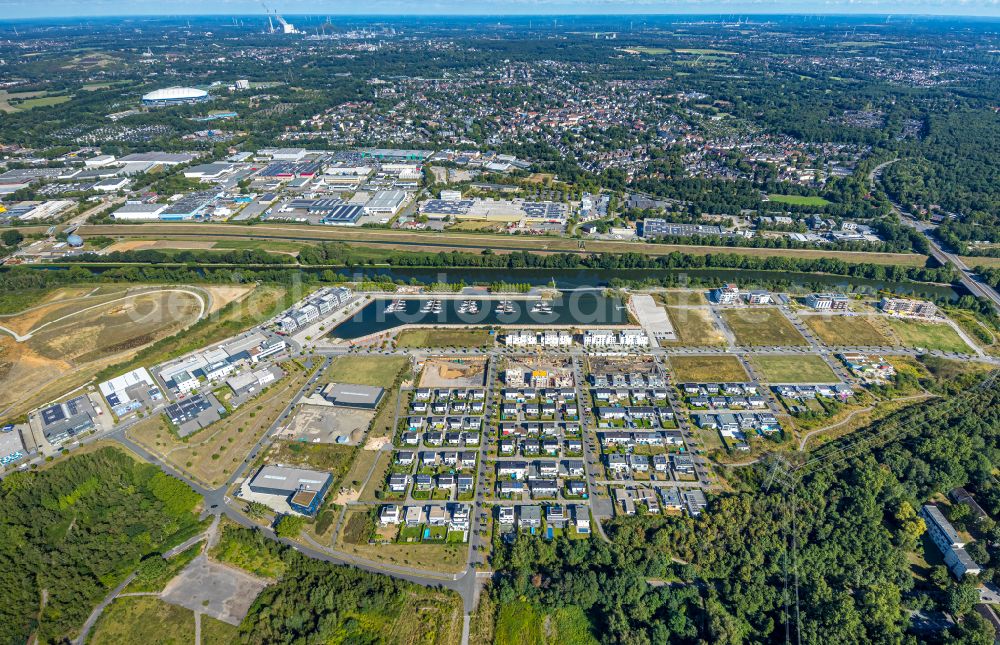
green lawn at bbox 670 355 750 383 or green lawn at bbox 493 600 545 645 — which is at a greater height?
green lawn at bbox 670 355 750 383

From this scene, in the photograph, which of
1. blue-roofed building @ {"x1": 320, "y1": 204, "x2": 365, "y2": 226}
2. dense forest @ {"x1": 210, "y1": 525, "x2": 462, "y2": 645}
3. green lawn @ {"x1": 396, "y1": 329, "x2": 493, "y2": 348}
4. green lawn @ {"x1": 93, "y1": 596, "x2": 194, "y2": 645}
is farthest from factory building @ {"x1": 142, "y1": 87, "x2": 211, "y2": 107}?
dense forest @ {"x1": 210, "y1": 525, "x2": 462, "y2": 645}

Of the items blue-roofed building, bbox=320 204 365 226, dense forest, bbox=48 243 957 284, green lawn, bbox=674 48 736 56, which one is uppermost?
green lawn, bbox=674 48 736 56

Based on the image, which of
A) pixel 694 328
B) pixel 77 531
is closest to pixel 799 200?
pixel 694 328

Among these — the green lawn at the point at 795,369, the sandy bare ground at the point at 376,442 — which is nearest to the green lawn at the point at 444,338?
the sandy bare ground at the point at 376,442

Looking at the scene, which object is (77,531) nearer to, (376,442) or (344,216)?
(376,442)

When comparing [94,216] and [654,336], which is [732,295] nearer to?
[654,336]

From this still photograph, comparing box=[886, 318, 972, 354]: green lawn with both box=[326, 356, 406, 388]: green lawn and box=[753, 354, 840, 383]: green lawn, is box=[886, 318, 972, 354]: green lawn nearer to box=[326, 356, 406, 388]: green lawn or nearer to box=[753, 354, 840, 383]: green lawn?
box=[753, 354, 840, 383]: green lawn

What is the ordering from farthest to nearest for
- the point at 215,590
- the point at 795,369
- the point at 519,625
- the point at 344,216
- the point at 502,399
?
the point at 344,216 < the point at 795,369 < the point at 502,399 < the point at 215,590 < the point at 519,625
